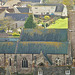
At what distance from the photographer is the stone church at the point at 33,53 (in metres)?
66.5

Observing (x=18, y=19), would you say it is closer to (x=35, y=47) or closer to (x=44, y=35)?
(x=44, y=35)

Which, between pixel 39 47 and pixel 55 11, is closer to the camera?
pixel 39 47

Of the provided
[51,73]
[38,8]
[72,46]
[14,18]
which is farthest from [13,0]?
[51,73]

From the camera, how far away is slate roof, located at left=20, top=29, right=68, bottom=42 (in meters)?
70.9

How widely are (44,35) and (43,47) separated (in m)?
4.13

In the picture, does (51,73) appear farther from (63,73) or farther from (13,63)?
(13,63)

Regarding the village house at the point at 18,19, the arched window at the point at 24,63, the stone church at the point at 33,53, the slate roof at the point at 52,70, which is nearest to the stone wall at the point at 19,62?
the stone church at the point at 33,53

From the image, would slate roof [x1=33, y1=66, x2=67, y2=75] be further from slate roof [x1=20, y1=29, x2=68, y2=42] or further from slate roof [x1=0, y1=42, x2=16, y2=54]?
slate roof [x1=20, y1=29, x2=68, y2=42]

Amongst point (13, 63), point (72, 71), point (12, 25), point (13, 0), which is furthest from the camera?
point (13, 0)

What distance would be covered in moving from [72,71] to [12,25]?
66.2 meters

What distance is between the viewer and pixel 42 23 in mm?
117125

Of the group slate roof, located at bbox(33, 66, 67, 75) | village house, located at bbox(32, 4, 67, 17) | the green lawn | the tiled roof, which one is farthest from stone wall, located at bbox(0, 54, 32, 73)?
village house, located at bbox(32, 4, 67, 17)

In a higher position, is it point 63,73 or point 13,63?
point 63,73

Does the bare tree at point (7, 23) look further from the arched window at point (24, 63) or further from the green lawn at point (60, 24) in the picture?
the arched window at point (24, 63)
